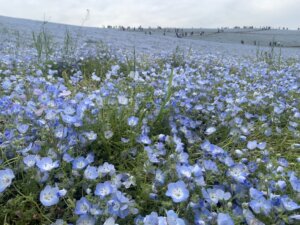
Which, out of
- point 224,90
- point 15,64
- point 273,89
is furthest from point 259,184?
point 15,64

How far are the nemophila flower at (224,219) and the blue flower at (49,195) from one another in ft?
1.70

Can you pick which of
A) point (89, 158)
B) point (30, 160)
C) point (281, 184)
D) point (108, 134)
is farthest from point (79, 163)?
point (281, 184)

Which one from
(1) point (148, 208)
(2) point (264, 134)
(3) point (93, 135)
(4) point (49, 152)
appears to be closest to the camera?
(1) point (148, 208)

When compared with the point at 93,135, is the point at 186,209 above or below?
below

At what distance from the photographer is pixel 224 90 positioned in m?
2.96

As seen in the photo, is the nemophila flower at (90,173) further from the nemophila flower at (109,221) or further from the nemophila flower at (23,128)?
the nemophila flower at (23,128)

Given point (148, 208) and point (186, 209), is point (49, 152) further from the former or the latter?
point (186, 209)

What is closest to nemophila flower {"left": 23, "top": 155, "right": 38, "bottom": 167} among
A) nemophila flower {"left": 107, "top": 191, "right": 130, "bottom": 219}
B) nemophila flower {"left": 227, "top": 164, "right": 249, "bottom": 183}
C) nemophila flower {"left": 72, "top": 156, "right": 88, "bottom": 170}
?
nemophila flower {"left": 72, "top": 156, "right": 88, "bottom": 170}

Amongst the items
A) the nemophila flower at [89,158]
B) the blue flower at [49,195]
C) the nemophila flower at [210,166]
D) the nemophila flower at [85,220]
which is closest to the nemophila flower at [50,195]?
the blue flower at [49,195]

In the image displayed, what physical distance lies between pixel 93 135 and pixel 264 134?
1.07 m

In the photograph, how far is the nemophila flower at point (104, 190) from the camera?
1.26 m

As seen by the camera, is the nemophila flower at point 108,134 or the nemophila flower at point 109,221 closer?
the nemophila flower at point 109,221

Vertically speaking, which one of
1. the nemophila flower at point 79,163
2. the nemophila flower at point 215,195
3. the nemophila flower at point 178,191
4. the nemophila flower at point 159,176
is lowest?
the nemophila flower at point 215,195

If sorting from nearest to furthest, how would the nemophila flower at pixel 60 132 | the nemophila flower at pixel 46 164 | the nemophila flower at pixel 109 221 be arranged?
the nemophila flower at pixel 109 221 → the nemophila flower at pixel 46 164 → the nemophila flower at pixel 60 132
